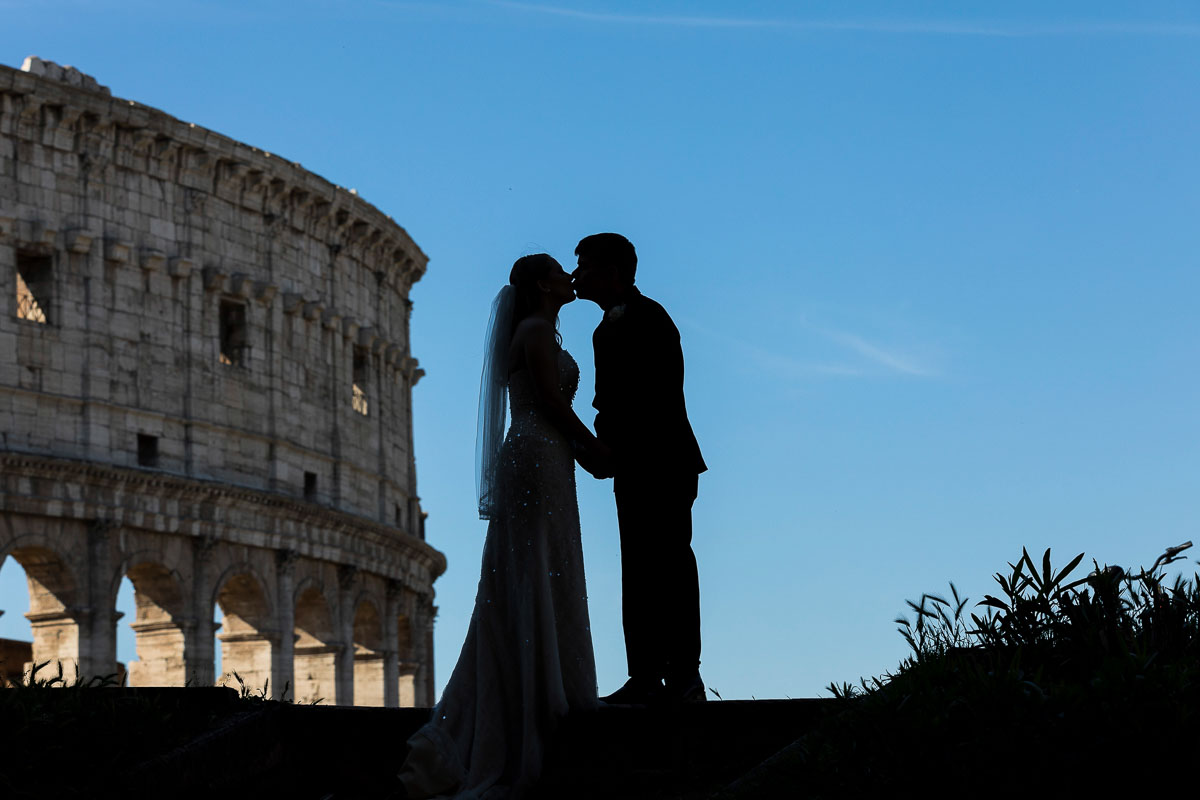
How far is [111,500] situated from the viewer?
109 feet

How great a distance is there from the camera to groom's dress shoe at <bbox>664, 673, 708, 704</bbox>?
8.69 metres

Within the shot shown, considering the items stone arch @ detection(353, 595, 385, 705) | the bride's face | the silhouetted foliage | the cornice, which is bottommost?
the silhouetted foliage

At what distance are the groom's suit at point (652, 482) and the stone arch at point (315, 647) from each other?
31.2 meters

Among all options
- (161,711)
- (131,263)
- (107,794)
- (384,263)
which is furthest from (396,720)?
(384,263)

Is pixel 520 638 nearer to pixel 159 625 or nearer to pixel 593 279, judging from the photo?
pixel 593 279

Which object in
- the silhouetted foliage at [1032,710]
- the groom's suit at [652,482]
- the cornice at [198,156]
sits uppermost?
the cornice at [198,156]

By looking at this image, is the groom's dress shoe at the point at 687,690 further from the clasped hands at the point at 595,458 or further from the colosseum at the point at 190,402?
the colosseum at the point at 190,402

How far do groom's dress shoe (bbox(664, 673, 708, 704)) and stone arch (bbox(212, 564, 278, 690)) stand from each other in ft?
95.7

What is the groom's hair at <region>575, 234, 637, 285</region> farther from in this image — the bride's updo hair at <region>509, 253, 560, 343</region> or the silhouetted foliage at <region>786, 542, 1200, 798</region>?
the silhouetted foliage at <region>786, 542, 1200, 798</region>

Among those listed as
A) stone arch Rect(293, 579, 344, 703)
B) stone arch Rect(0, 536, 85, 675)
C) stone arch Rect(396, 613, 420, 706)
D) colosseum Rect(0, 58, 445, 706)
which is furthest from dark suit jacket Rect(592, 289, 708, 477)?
stone arch Rect(396, 613, 420, 706)

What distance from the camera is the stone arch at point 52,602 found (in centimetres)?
3262

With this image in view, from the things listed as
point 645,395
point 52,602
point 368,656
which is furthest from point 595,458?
point 368,656

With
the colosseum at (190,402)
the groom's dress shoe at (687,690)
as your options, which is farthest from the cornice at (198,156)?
the groom's dress shoe at (687,690)

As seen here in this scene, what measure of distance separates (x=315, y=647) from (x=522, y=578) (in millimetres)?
32470
